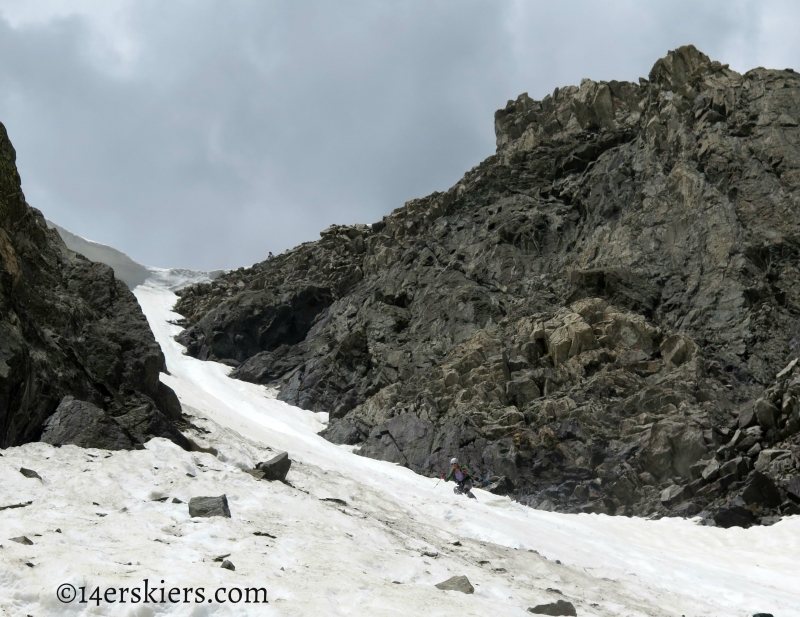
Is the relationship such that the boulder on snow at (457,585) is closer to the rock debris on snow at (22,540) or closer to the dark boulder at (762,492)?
the rock debris on snow at (22,540)

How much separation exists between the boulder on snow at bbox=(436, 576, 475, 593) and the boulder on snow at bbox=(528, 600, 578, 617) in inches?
28.8

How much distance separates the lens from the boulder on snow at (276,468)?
1466 centimetres

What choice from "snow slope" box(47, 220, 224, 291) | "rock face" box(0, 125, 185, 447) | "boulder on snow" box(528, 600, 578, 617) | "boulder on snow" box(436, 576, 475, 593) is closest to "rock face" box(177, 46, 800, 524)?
"rock face" box(0, 125, 185, 447)

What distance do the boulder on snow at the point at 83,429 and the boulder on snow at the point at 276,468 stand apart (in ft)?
8.30

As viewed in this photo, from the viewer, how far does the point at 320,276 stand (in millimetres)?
55688

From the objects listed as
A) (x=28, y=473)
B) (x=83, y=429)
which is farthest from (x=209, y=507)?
(x=83, y=429)

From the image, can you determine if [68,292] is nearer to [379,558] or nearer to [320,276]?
[379,558]

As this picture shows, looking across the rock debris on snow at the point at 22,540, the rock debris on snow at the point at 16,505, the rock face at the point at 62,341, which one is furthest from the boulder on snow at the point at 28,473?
the rock debris on snow at the point at 22,540

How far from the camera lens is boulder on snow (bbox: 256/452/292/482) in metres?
14.7

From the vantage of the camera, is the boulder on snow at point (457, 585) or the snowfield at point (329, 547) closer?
the snowfield at point (329, 547)

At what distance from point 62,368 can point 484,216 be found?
30923 millimetres

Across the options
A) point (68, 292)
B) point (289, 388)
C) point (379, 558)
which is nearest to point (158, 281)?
point (289, 388)

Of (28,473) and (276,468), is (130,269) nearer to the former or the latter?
(276,468)

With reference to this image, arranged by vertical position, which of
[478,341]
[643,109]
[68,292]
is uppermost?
[643,109]
